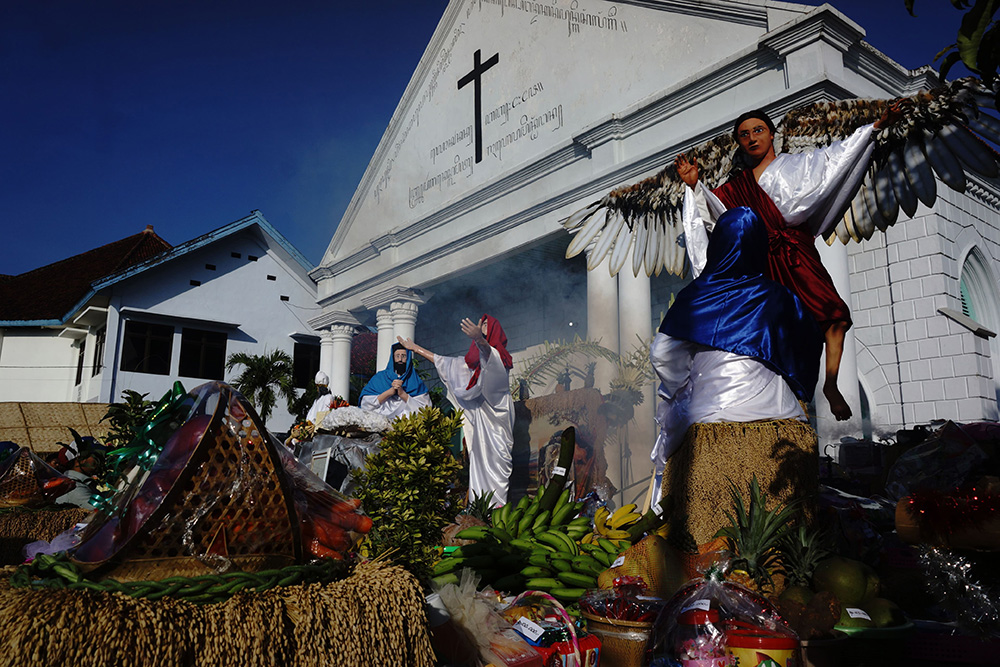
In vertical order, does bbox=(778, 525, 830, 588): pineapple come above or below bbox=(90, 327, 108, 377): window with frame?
below

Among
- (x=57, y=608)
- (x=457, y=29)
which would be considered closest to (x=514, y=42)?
(x=457, y=29)

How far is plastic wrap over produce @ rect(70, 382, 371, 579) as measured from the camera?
5.21 feet

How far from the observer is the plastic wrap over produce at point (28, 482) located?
550 cm

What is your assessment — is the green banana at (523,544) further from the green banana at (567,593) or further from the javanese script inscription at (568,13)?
the javanese script inscription at (568,13)

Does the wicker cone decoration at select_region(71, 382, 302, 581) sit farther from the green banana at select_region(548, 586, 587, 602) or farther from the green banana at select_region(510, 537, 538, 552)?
the green banana at select_region(510, 537, 538, 552)

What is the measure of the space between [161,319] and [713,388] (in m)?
19.3

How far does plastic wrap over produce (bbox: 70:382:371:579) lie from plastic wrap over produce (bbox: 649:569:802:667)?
1059mm

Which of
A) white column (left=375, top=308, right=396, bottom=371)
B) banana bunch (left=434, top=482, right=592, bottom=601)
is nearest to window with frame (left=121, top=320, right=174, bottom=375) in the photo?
white column (left=375, top=308, right=396, bottom=371)

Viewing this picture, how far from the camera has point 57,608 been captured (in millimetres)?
1308

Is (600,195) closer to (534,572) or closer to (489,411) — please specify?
(489,411)

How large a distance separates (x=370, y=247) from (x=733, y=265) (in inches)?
474

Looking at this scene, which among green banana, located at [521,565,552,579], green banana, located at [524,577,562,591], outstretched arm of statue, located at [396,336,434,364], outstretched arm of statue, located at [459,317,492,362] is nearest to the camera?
green banana, located at [524,577,562,591]

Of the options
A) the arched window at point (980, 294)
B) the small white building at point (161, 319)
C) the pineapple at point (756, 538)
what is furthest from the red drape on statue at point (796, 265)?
the small white building at point (161, 319)

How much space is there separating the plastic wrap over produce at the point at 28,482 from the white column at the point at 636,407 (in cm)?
544
